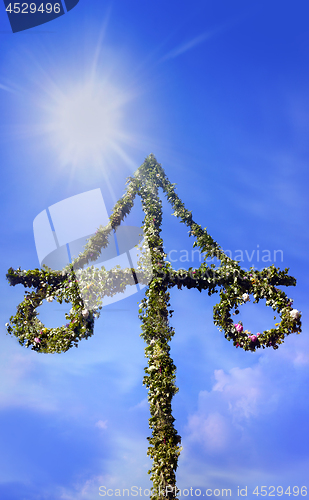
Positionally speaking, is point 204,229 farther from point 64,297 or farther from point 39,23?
point 39,23

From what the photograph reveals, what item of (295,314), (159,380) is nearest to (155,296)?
(159,380)

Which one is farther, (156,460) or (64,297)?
(64,297)

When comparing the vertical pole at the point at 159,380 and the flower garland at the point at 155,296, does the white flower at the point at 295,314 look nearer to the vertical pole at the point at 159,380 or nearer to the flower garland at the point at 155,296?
the flower garland at the point at 155,296

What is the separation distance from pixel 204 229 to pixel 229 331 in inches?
119

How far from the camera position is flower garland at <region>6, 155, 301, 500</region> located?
17.1 feet

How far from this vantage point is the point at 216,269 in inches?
273

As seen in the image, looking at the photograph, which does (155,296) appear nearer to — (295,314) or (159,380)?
(159,380)

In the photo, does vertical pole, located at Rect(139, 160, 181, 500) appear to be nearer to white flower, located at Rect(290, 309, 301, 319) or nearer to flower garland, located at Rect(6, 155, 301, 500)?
flower garland, located at Rect(6, 155, 301, 500)

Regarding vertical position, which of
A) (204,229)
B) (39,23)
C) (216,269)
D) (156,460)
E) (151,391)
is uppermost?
(39,23)

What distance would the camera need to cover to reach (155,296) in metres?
6.20

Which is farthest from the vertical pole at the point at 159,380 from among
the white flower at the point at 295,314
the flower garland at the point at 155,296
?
the white flower at the point at 295,314

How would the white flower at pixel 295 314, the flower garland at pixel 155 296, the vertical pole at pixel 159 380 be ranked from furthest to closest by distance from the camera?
the white flower at pixel 295 314, the flower garland at pixel 155 296, the vertical pole at pixel 159 380

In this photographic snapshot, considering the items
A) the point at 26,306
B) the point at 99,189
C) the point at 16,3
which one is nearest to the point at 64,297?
the point at 26,306

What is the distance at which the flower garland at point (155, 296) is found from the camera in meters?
5.21
